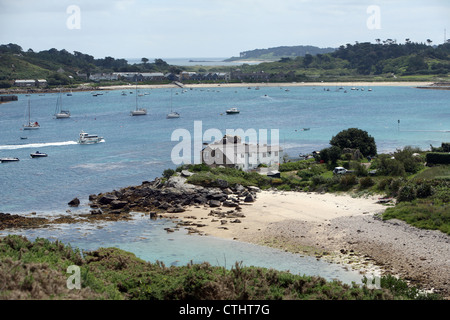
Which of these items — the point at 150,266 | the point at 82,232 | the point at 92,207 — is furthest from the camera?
the point at 92,207

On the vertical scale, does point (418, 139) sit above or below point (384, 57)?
below

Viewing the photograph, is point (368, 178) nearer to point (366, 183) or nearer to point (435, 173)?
point (366, 183)

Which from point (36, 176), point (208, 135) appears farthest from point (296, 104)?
point (36, 176)

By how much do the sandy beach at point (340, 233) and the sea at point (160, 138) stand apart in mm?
1268

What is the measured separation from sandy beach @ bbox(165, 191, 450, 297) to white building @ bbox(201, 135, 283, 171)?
7.51m

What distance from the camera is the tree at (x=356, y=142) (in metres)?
48.4

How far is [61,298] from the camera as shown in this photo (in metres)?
14.8

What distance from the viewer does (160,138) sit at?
71.2 m

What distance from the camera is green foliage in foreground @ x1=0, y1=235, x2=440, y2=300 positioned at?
50.7ft

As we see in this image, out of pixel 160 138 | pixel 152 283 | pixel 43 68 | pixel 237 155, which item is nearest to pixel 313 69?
pixel 43 68

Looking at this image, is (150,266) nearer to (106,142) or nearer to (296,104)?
(106,142)

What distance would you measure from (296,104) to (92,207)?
85.7m
